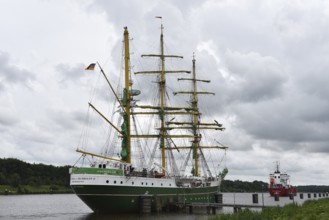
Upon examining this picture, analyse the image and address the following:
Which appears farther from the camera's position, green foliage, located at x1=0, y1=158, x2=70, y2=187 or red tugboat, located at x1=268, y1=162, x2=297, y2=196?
green foliage, located at x1=0, y1=158, x2=70, y2=187

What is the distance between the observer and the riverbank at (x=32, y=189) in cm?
15915

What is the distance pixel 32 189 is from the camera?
17175 centimetres

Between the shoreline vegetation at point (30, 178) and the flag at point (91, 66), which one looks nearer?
the flag at point (91, 66)

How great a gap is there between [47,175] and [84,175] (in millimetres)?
148406

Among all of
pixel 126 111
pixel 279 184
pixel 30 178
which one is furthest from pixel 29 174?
pixel 126 111

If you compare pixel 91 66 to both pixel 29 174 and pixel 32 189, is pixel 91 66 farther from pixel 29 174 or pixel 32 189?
pixel 29 174

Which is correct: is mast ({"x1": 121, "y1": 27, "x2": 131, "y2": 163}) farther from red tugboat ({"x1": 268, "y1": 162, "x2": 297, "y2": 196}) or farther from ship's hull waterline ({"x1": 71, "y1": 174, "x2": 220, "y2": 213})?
red tugboat ({"x1": 268, "y1": 162, "x2": 297, "y2": 196})

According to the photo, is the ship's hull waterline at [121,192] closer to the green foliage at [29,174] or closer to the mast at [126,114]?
the mast at [126,114]


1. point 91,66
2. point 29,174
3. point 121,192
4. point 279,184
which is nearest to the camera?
point 121,192

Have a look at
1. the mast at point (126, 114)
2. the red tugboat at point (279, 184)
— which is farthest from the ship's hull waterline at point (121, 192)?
the red tugboat at point (279, 184)

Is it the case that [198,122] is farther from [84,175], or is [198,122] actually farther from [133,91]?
[84,175]

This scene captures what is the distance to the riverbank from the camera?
159 m

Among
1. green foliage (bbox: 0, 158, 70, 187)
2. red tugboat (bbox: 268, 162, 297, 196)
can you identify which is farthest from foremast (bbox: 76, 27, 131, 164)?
green foliage (bbox: 0, 158, 70, 187)

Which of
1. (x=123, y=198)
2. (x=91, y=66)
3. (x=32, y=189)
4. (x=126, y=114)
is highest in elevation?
(x=91, y=66)
